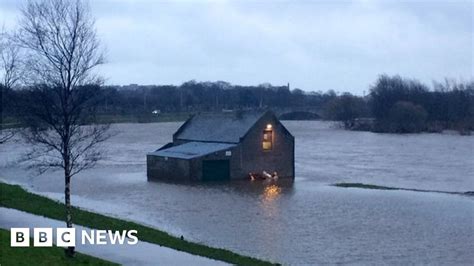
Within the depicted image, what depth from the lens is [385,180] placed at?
137 feet

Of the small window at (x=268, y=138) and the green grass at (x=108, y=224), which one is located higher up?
the small window at (x=268, y=138)

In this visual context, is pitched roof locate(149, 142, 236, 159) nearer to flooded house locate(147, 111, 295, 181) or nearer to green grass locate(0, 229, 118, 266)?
flooded house locate(147, 111, 295, 181)

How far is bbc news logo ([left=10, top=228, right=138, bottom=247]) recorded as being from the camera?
1623 centimetres

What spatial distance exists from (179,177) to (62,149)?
25201 mm

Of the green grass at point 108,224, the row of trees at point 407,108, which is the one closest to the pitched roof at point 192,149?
the green grass at point 108,224

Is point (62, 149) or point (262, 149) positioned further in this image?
point (262, 149)

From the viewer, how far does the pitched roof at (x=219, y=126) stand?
143ft

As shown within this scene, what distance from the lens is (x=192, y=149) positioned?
1718 inches

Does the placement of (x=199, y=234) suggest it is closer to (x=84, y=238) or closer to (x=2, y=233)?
(x=84, y=238)

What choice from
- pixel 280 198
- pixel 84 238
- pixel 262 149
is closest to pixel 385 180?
pixel 262 149

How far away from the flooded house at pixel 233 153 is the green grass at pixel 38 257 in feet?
83.7

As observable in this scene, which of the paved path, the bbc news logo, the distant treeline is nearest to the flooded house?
the bbc news logo

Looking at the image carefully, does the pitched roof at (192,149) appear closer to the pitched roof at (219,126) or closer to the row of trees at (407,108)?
the pitched roof at (219,126)

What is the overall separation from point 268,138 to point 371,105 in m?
88.7
